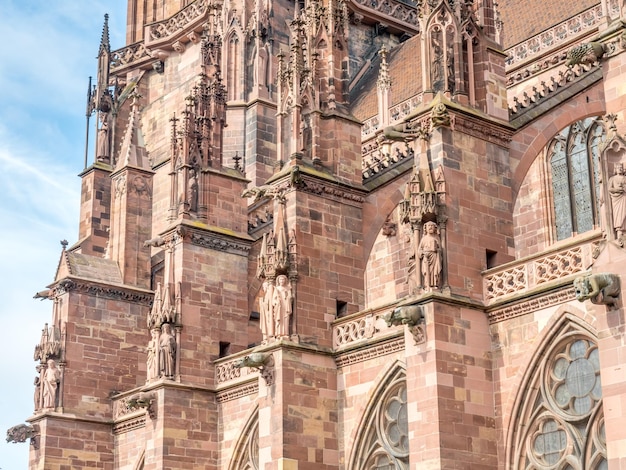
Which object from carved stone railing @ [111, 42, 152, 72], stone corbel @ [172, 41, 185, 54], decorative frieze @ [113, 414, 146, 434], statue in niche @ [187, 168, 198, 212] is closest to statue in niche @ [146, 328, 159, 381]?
decorative frieze @ [113, 414, 146, 434]

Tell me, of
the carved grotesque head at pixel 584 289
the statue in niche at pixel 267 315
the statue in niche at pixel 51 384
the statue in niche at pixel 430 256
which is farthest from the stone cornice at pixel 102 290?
the carved grotesque head at pixel 584 289

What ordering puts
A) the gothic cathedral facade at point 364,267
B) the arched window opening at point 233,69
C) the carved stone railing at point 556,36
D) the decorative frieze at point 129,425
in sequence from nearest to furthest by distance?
the gothic cathedral facade at point 364,267 → the carved stone railing at point 556,36 → the decorative frieze at point 129,425 → the arched window opening at point 233,69

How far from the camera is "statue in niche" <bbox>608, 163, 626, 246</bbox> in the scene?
16.5 meters

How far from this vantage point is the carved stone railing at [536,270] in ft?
62.0

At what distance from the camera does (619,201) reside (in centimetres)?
1653

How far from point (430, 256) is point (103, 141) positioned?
2217 centimetres

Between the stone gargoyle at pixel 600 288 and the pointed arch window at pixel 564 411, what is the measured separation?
2.38 m

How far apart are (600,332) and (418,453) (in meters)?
4.28

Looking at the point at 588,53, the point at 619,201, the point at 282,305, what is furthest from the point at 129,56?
the point at 619,201

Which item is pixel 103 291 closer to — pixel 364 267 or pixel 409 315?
pixel 364 267

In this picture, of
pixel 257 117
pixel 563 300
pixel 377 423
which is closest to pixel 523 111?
pixel 563 300

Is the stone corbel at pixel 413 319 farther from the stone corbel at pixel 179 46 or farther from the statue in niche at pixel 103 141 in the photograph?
the stone corbel at pixel 179 46

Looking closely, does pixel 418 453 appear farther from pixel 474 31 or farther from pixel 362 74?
pixel 362 74

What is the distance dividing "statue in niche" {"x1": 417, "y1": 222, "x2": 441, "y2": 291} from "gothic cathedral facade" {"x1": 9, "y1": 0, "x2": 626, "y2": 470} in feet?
0.13
